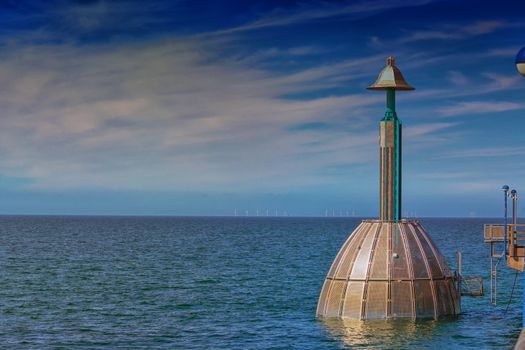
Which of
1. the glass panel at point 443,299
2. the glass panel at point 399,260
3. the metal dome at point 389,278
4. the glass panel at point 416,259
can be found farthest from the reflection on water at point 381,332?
the glass panel at point 416,259

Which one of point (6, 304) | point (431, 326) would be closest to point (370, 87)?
point (431, 326)

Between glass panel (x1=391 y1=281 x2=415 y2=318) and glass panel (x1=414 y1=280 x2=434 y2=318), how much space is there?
366 millimetres

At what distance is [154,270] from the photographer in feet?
283

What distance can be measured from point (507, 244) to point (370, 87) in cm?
1099

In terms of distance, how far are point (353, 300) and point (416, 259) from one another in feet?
12.4

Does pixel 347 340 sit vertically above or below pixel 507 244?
below

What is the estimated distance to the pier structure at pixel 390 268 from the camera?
135 ft

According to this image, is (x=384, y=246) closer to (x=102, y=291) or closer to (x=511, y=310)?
(x=511, y=310)

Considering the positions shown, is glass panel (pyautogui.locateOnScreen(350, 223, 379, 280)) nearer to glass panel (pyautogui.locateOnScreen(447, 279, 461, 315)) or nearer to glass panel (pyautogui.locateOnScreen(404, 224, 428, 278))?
glass panel (pyautogui.locateOnScreen(404, 224, 428, 278))

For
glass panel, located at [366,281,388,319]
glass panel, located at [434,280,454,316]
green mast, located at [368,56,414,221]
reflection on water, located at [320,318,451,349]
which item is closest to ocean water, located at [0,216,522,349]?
reflection on water, located at [320,318,451,349]

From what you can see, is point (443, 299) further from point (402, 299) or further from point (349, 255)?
point (349, 255)

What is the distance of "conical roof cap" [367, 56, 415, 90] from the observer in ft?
148

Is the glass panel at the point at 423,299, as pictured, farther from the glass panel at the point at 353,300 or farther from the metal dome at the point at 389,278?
the glass panel at the point at 353,300

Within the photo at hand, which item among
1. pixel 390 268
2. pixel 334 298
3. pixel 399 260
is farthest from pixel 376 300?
pixel 334 298
